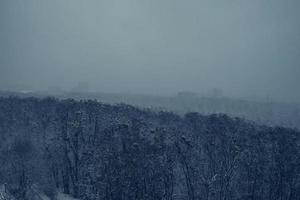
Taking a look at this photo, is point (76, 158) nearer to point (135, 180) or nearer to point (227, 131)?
point (135, 180)

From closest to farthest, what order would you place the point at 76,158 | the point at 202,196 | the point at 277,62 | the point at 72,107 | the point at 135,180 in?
1. the point at 135,180
2. the point at 202,196
3. the point at 76,158
4. the point at 72,107
5. the point at 277,62

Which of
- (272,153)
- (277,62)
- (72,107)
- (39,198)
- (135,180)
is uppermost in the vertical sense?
(277,62)

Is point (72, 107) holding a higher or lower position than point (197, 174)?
higher

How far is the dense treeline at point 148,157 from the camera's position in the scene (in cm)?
3469

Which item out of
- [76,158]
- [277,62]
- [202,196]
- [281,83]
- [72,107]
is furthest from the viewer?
[277,62]

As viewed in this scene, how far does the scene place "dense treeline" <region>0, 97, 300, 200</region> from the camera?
34.7 meters

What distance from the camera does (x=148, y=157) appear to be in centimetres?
3469

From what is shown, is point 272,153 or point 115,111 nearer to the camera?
point 272,153

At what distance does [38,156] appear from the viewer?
43.1 m

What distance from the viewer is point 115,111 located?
41656mm

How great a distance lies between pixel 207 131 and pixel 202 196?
18.3 ft

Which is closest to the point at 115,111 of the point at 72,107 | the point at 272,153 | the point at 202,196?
the point at 72,107

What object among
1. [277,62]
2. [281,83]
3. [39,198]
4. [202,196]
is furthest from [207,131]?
[277,62]

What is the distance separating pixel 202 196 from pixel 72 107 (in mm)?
14854
